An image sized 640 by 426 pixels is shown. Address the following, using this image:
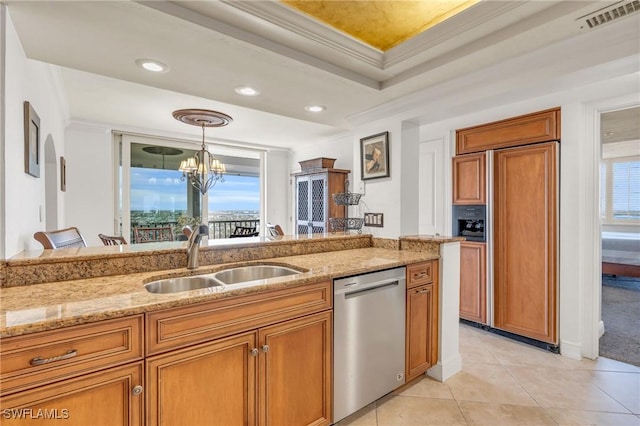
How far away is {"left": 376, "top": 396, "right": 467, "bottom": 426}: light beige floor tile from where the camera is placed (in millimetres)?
1847

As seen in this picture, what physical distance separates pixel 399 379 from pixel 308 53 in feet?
7.20

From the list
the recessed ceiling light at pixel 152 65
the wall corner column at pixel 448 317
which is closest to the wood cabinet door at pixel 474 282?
the wall corner column at pixel 448 317

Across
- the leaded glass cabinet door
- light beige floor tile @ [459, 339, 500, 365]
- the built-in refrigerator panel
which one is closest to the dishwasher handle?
light beige floor tile @ [459, 339, 500, 365]

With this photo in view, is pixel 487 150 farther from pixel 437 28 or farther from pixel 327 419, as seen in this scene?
pixel 327 419

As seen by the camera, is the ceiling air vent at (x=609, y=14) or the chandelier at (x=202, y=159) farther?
the chandelier at (x=202, y=159)

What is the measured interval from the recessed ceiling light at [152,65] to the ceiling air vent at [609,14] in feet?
7.44

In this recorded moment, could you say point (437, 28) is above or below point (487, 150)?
above

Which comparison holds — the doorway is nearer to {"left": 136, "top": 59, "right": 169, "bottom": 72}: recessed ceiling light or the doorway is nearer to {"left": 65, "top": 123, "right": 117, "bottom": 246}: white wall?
{"left": 136, "top": 59, "right": 169, "bottom": 72}: recessed ceiling light

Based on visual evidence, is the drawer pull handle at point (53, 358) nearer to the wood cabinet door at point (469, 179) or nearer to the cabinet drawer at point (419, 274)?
the cabinet drawer at point (419, 274)

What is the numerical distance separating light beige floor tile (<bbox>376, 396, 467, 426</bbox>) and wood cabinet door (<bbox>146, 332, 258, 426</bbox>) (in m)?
0.93

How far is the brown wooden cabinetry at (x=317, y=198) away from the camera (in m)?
4.46

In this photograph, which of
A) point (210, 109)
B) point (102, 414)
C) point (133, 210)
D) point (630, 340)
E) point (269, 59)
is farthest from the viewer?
point (133, 210)

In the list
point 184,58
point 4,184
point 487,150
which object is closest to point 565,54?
point 487,150

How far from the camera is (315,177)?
4.68m
